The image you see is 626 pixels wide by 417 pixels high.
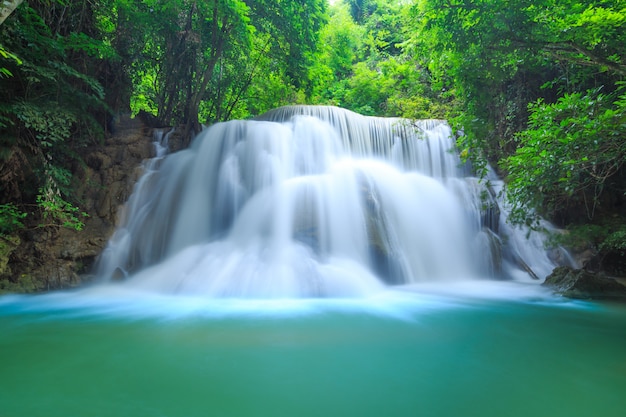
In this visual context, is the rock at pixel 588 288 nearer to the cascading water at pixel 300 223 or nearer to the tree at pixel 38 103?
the cascading water at pixel 300 223

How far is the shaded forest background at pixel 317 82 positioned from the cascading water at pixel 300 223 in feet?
4.69

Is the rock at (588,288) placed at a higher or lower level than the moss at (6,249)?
lower

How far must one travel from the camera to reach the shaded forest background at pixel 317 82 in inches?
164

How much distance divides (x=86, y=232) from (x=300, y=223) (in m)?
5.23

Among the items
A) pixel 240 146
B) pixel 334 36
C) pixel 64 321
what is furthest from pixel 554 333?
pixel 334 36

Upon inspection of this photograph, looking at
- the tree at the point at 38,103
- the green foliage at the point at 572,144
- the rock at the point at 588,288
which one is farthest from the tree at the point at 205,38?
the rock at the point at 588,288

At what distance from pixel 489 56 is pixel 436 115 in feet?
27.4

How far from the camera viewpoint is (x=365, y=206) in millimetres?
8219

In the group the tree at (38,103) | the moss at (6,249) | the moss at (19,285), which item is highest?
the tree at (38,103)

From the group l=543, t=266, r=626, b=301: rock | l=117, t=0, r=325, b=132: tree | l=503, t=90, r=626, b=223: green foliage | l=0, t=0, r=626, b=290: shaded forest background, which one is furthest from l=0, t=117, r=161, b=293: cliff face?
l=543, t=266, r=626, b=301: rock

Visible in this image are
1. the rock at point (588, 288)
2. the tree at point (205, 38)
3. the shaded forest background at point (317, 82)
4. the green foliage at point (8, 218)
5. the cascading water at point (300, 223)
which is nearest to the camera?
the shaded forest background at point (317, 82)

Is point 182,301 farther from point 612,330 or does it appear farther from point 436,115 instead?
point 436,115

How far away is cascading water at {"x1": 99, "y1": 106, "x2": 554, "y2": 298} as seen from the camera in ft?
21.9

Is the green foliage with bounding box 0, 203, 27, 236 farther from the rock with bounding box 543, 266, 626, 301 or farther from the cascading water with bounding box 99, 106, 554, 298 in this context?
the rock with bounding box 543, 266, 626, 301
